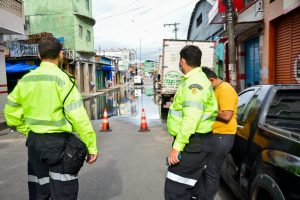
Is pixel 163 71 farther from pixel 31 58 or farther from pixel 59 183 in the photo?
pixel 31 58

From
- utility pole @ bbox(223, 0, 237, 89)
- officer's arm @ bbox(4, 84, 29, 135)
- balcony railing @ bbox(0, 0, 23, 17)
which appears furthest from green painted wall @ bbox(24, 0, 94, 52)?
officer's arm @ bbox(4, 84, 29, 135)

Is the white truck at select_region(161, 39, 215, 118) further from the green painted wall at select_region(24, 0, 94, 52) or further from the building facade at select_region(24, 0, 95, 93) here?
the green painted wall at select_region(24, 0, 94, 52)

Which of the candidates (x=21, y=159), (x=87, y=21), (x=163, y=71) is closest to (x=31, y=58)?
(x=87, y=21)

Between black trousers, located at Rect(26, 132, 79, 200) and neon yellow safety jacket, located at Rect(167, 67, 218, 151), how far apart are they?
975 mm

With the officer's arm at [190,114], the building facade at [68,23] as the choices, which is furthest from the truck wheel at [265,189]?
the building facade at [68,23]

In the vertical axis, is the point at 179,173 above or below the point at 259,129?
below

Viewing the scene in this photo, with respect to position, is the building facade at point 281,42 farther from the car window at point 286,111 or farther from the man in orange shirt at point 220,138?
the man in orange shirt at point 220,138

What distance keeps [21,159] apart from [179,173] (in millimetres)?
5314

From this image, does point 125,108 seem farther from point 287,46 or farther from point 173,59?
point 287,46

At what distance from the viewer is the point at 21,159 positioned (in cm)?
728

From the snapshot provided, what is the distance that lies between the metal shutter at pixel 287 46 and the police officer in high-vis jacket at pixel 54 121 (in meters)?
9.42

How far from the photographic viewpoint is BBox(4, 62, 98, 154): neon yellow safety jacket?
2.82 meters

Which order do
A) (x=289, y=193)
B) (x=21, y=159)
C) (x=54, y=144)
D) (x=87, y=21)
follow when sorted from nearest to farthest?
(x=289, y=193)
(x=54, y=144)
(x=21, y=159)
(x=87, y=21)

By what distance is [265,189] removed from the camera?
113 inches
